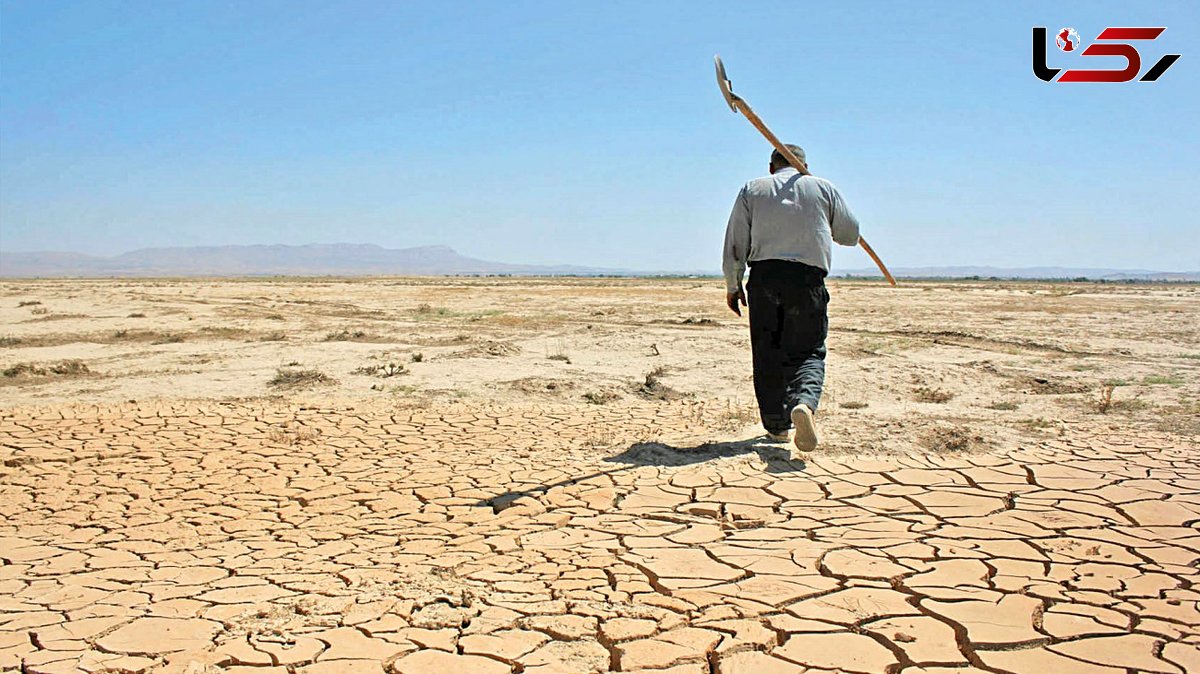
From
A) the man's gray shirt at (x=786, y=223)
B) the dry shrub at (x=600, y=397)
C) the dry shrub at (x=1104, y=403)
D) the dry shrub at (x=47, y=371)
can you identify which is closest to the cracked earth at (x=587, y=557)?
the man's gray shirt at (x=786, y=223)

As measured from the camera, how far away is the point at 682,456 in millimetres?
4988

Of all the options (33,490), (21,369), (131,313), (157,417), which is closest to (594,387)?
(157,417)

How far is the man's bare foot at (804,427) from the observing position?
4.45 meters

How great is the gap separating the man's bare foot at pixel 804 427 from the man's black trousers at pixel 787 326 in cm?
23

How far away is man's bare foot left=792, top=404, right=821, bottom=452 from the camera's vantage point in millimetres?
4445

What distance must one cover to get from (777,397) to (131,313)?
17311 mm

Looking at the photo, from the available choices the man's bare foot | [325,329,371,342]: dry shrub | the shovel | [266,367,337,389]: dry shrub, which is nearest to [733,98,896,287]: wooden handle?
the shovel

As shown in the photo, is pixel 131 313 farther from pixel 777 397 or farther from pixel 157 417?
pixel 777 397

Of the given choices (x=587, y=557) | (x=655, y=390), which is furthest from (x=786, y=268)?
(x=655, y=390)

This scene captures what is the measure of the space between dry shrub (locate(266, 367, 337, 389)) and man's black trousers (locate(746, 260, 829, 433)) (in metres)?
5.03

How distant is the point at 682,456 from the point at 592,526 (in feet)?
4.28

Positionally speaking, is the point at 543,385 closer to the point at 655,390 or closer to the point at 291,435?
the point at 655,390

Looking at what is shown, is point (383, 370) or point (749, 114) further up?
point (749, 114)

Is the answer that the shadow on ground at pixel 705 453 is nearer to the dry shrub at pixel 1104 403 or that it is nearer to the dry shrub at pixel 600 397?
the dry shrub at pixel 600 397
